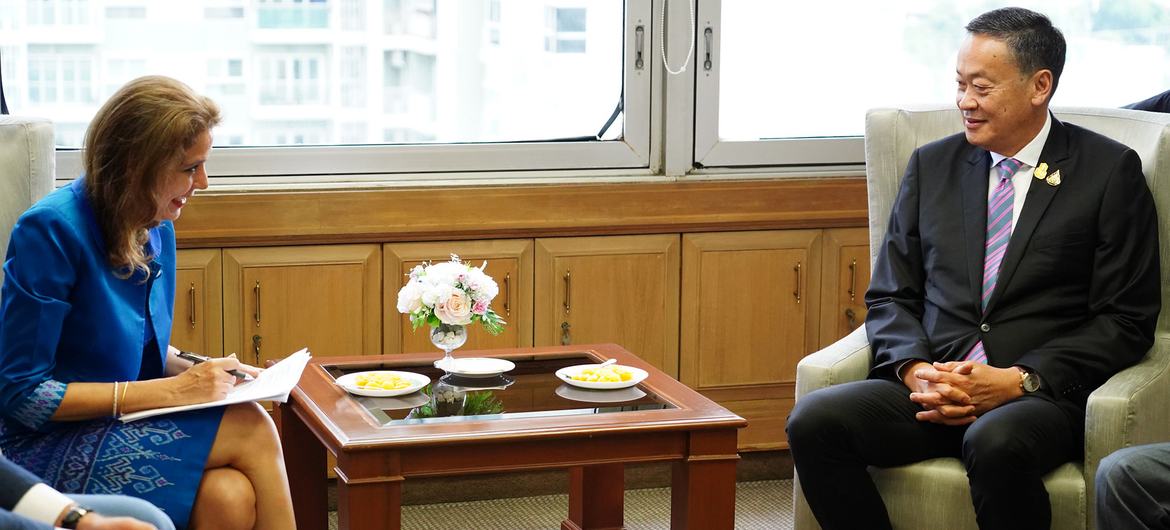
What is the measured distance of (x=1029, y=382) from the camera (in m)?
2.87

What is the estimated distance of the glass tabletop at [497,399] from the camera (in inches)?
111

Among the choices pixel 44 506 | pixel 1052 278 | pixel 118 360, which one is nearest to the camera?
pixel 44 506

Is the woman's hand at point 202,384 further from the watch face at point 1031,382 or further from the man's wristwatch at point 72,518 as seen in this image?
the watch face at point 1031,382

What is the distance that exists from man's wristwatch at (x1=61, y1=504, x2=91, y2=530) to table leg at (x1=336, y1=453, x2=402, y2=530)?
1.91 ft

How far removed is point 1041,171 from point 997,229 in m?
0.16

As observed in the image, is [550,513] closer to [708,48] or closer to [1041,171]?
[708,48]

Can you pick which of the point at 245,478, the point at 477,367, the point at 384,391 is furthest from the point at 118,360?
the point at 477,367

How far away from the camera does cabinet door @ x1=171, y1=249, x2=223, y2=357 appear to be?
Answer: 11.9 ft

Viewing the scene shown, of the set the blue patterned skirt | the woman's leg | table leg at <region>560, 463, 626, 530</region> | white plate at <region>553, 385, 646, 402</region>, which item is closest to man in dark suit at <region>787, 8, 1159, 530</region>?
white plate at <region>553, 385, 646, 402</region>

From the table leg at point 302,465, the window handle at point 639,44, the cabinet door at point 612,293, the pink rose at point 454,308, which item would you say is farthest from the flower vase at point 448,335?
the window handle at point 639,44

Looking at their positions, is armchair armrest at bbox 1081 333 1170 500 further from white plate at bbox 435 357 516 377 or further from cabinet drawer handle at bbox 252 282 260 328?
cabinet drawer handle at bbox 252 282 260 328

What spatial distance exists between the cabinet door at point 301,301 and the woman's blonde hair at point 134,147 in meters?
1.19

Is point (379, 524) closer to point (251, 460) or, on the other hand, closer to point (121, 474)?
point (251, 460)

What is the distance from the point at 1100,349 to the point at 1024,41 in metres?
0.70
